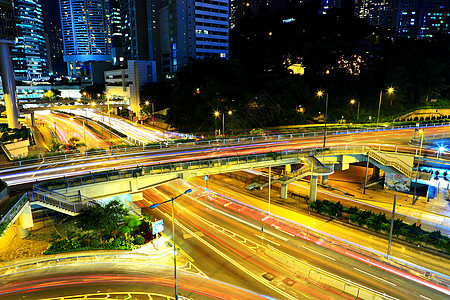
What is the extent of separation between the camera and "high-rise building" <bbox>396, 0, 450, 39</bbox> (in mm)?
175375

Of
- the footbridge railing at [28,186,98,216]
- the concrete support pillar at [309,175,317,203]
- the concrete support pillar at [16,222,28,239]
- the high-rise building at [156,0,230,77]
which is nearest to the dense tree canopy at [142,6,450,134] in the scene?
the concrete support pillar at [309,175,317,203]

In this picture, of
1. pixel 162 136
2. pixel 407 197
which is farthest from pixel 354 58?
pixel 162 136

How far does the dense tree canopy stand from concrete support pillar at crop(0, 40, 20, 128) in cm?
3425

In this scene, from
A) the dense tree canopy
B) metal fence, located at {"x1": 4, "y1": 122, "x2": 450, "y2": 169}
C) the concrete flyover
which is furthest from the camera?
the dense tree canopy

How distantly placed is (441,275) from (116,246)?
27.0 metres

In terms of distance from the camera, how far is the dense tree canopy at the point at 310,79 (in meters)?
64.8

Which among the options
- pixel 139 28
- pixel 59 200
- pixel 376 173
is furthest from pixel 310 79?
pixel 139 28

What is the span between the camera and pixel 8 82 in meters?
58.1

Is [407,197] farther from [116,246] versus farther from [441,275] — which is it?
[116,246]

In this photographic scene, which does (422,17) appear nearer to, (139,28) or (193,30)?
(193,30)

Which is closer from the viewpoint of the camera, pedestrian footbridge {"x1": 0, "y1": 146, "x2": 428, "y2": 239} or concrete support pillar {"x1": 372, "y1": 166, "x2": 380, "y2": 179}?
pedestrian footbridge {"x1": 0, "y1": 146, "x2": 428, "y2": 239}

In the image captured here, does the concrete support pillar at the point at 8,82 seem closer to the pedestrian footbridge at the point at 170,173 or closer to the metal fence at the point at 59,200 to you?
the pedestrian footbridge at the point at 170,173

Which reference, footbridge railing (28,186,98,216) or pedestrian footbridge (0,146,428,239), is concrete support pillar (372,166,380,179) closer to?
pedestrian footbridge (0,146,428,239)

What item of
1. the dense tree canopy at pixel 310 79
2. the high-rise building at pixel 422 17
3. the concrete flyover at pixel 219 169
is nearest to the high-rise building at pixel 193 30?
the dense tree canopy at pixel 310 79
